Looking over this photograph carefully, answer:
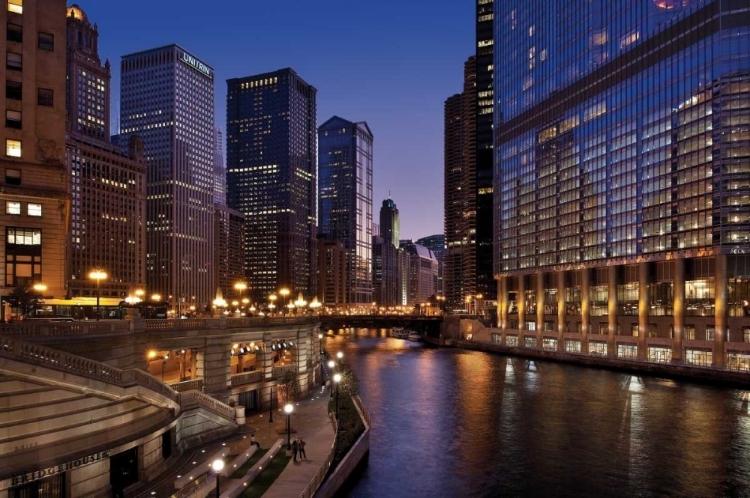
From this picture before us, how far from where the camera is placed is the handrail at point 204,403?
40125 mm

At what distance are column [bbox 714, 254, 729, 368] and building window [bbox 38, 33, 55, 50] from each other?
92.1 m

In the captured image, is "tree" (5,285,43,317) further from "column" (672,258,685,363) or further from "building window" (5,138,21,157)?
"column" (672,258,685,363)

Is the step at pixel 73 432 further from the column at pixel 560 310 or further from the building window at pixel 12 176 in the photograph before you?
the column at pixel 560 310

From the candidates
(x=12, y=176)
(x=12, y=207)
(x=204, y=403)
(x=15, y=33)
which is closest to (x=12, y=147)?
(x=12, y=176)

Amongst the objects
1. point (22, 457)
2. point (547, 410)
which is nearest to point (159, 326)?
point (22, 457)

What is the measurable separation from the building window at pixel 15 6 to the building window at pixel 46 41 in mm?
2118

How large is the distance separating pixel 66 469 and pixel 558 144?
451ft

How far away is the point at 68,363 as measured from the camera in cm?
2750

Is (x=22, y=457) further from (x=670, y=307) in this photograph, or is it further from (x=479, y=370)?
(x=670, y=307)

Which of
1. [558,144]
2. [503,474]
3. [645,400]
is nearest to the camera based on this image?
[503,474]

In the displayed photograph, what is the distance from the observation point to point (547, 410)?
67.6m

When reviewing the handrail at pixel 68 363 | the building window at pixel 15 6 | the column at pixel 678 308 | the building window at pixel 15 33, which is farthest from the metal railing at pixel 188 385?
the column at pixel 678 308

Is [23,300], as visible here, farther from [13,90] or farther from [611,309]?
[611,309]

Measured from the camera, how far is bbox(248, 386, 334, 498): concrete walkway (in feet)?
104
